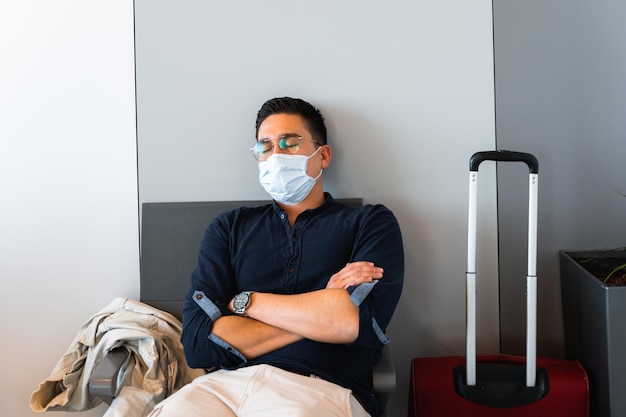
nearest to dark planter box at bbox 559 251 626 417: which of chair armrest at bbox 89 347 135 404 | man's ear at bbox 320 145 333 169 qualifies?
man's ear at bbox 320 145 333 169

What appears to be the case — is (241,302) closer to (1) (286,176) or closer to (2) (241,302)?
(2) (241,302)

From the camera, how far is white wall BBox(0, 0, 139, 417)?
211 cm

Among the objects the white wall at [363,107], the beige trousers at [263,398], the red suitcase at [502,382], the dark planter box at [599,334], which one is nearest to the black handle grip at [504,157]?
the red suitcase at [502,382]

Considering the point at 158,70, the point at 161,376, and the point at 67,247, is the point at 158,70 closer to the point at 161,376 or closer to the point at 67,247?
the point at 67,247

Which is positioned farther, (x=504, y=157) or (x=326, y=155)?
(x=326, y=155)

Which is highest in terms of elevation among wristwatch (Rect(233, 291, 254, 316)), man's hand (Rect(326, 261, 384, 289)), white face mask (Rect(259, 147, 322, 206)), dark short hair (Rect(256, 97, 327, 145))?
dark short hair (Rect(256, 97, 327, 145))

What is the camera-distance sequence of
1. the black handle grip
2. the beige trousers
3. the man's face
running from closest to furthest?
the beige trousers
the black handle grip
the man's face

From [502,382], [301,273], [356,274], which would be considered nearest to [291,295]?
[301,273]

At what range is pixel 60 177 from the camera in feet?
7.07

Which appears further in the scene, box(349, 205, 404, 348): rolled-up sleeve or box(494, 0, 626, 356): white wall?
box(494, 0, 626, 356): white wall

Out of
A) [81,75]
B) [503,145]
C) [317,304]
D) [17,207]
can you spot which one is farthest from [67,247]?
[503,145]

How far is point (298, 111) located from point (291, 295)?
0.64m

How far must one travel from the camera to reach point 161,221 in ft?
6.81

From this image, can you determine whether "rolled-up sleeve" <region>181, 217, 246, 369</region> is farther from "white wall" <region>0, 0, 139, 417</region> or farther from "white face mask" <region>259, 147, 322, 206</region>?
"white wall" <region>0, 0, 139, 417</region>
